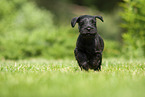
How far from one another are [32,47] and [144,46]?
7.27 meters

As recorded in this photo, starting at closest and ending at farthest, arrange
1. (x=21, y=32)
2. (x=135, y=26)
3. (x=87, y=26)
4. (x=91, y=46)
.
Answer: (x=87, y=26)
(x=91, y=46)
(x=135, y=26)
(x=21, y=32)

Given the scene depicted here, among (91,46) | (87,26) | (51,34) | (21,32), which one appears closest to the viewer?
(87,26)

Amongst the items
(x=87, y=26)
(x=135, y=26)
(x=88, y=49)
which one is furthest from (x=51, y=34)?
(x=87, y=26)

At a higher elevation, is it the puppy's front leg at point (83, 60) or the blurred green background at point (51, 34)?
the blurred green background at point (51, 34)

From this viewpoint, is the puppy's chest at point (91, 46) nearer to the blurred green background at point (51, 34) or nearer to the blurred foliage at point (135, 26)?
the blurred green background at point (51, 34)

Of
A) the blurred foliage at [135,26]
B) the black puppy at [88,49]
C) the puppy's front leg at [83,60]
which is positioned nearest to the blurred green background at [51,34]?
the blurred foliage at [135,26]

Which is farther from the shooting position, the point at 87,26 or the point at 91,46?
the point at 91,46

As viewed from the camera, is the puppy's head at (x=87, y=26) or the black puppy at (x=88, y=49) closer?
the puppy's head at (x=87, y=26)

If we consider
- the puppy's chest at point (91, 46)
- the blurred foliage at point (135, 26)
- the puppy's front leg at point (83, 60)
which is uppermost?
the blurred foliage at point (135, 26)

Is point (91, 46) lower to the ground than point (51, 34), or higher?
lower

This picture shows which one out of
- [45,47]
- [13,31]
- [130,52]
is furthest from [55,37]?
[130,52]

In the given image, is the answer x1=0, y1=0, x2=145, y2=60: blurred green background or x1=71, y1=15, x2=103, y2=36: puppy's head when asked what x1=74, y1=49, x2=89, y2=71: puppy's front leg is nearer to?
x1=71, y1=15, x2=103, y2=36: puppy's head

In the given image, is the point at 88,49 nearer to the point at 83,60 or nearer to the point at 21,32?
the point at 83,60

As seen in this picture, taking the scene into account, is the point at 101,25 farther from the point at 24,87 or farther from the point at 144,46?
the point at 24,87
